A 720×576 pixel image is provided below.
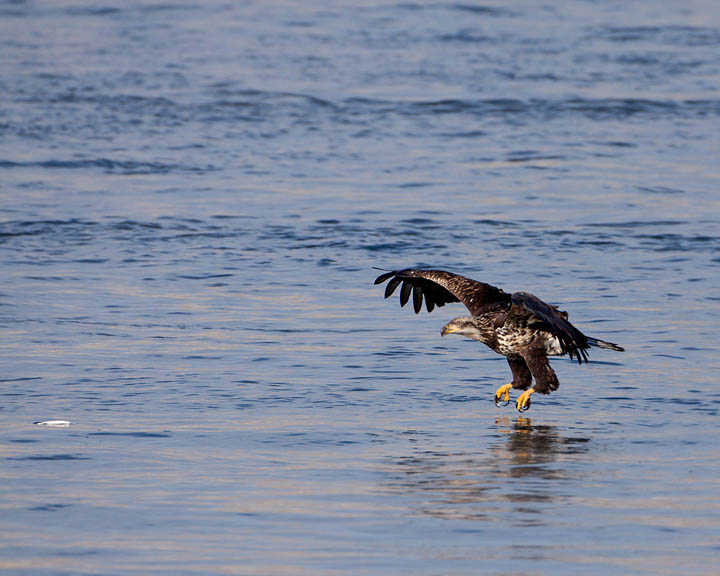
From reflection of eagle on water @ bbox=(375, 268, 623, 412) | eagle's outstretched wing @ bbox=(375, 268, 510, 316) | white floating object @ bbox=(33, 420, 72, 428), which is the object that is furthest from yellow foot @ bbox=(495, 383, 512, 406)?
white floating object @ bbox=(33, 420, 72, 428)

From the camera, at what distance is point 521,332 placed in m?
7.67

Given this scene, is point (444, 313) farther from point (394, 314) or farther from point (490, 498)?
point (490, 498)

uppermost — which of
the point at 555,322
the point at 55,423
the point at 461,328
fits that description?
the point at 555,322

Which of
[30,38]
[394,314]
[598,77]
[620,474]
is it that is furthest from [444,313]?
[30,38]

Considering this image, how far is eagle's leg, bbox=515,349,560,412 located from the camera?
7.43 m

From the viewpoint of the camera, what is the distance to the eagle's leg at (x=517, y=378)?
756 centimetres

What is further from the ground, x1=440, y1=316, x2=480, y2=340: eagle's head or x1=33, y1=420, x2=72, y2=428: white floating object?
x1=440, y1=316, x2=480, y2=340: eagle's head

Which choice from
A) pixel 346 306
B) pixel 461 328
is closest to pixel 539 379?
pixel 461 328

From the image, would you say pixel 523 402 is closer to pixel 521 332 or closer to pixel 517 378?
pixel 517 378

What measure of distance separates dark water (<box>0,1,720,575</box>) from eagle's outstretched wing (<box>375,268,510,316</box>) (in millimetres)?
283

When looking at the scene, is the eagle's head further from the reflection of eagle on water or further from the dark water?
the dark water

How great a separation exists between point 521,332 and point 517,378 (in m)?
0.24

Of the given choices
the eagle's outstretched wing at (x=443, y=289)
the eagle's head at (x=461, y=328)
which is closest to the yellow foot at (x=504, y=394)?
the eagle's head at (x=461, y=328)

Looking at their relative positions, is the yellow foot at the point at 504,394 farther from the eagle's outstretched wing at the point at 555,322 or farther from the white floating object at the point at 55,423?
the white floating object at the point at 55,423
